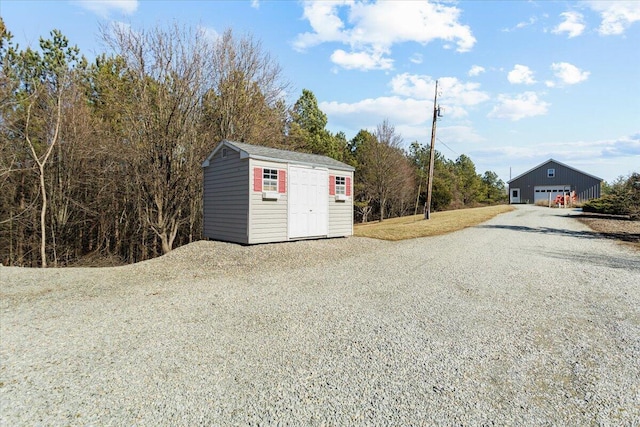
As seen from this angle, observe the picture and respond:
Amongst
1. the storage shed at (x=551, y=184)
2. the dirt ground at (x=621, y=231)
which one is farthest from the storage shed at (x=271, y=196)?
the storage shed at (x=551, y=184)

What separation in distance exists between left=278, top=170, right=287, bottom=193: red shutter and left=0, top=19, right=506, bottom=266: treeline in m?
4.35

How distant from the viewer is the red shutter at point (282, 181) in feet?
33.0

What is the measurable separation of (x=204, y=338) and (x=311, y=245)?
6.48 meters

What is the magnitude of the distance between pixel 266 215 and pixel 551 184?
36775 millimetres

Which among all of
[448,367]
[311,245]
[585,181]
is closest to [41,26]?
[311,245]

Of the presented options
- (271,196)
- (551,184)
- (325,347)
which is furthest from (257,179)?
(551,184)

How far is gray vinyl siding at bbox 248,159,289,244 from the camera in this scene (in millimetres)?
9469

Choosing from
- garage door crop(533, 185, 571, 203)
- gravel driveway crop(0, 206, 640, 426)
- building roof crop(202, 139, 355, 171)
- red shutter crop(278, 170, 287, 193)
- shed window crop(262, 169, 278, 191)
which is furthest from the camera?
garage door crop(533, 185, 571, 203)

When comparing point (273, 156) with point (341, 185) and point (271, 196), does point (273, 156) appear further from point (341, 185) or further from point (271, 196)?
point (341, 185)

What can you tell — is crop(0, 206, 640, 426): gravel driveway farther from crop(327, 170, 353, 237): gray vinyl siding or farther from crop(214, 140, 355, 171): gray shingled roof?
crop(327, 170, 353, 237): gray vinyl siding

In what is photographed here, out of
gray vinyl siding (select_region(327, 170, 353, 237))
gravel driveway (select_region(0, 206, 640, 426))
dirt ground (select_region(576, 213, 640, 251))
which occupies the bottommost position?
gravel driveway (select_region(0, 206, 640, 426))

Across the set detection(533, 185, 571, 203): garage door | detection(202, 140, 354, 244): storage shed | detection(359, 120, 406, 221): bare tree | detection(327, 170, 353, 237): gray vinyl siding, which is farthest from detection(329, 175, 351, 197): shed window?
detection(533, 185, 571, 203): garage door

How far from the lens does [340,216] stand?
38.8 ft

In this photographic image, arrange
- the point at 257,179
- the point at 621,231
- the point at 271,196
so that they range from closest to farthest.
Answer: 1. the point at 257,179
2. the point at 271,196
3. the point at 621,231
